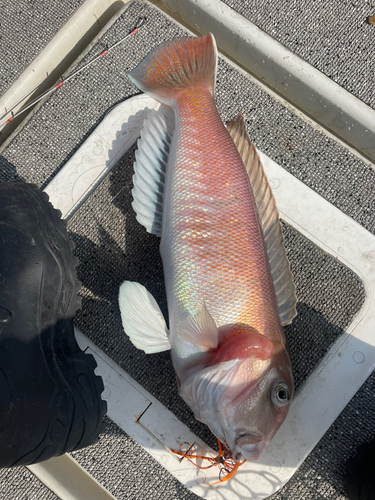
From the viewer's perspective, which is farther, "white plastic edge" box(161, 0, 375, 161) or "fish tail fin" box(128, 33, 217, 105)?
"white plastic edge" box(161, 0, 375, 161)

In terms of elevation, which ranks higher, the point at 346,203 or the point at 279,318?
the point at 346,203

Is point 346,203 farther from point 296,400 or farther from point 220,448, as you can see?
point 220,448

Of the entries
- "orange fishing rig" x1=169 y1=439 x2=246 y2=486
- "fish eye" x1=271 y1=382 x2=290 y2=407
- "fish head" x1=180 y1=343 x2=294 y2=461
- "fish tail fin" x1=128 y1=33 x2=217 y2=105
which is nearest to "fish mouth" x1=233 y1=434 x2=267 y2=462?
"fish head" x1=180 y1=343 x2=294 y2=461

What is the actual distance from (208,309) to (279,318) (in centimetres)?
22

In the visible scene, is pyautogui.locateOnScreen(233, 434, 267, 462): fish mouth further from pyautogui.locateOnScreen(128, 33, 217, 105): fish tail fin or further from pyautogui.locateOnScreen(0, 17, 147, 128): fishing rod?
pyautogui.locateOnScreen(0, 17, 147, 128): fishing rod

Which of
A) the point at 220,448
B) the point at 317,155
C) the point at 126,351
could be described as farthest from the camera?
the point at 317,155

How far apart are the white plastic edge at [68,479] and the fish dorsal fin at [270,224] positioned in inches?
36.1

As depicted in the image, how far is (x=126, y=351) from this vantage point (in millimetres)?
1303

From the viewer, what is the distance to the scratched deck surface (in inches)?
49.9

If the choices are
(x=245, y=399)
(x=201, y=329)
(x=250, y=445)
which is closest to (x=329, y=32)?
(x=201, y=329)

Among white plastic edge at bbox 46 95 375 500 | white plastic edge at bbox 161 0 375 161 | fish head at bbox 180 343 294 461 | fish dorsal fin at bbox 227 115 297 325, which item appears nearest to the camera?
fish head at bbox 180 343 294 461

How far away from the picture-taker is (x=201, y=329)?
102cm

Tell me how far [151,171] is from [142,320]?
50 cm

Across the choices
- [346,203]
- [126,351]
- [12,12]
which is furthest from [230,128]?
[12,12]
